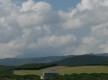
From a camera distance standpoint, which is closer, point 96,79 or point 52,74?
point 96,79

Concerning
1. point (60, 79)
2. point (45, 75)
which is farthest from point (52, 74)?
point (60, 79)

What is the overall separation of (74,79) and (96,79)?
563 cm

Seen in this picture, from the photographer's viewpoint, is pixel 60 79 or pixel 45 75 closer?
pixel 60 79

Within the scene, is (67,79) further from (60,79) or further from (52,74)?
(52,74)

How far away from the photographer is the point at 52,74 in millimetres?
117812

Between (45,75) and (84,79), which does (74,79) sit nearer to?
(84,79)

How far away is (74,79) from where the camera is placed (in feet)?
308

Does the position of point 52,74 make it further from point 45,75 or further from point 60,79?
point 60,79

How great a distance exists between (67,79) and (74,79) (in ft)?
5.65

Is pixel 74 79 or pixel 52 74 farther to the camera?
pixel 52 74

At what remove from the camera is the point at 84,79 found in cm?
9488

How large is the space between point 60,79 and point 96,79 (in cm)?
Answer: 898

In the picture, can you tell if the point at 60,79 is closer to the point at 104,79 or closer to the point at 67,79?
the point at 67,79

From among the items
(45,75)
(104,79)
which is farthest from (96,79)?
(45,75)
